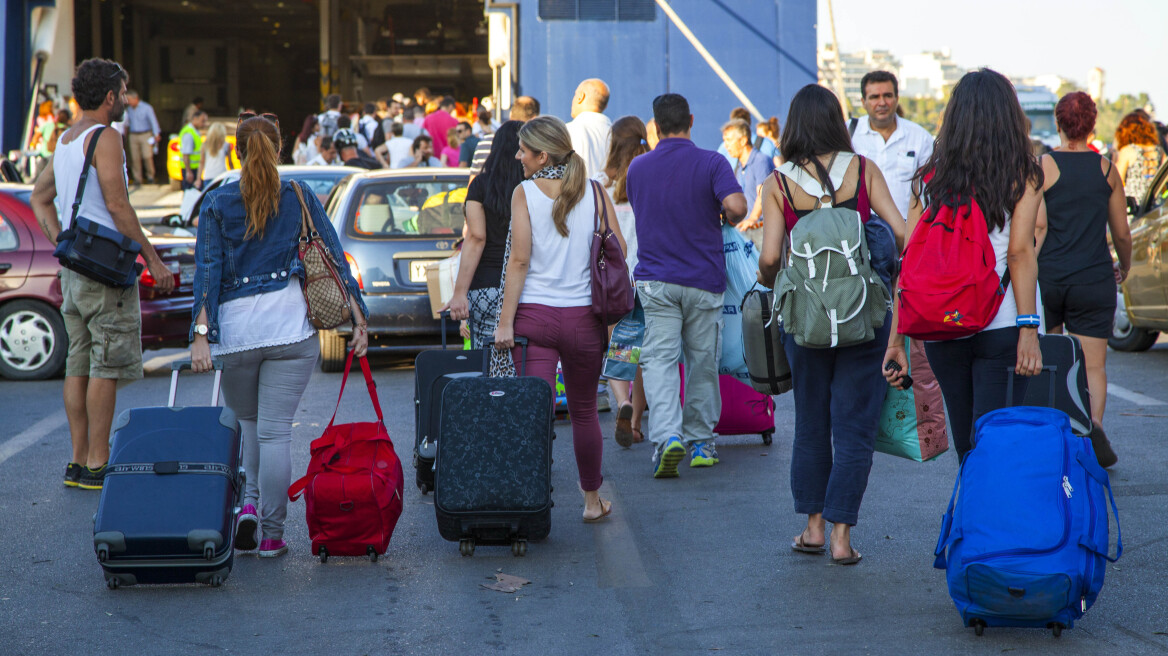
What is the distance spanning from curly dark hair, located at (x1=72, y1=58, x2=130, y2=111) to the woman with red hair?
36.8ft

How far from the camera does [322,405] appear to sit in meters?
9.12

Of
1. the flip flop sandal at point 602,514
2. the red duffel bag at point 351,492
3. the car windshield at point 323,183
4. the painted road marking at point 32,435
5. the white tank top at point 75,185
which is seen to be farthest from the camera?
the car windshield at point 323,183

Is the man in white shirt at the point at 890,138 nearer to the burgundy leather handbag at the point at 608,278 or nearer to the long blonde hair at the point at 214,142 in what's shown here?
the burgundy leather handbag at the point at 608,278

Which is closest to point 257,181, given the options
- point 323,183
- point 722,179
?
point 722,179

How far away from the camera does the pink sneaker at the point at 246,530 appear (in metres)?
5.27

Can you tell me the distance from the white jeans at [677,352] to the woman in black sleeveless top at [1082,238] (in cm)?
180

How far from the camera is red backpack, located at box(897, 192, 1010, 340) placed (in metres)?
4.34

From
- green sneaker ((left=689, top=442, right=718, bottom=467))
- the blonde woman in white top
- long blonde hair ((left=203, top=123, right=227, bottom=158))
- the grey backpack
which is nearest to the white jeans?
green sneaker ((left=689, top=442, right=718, bottom=467))

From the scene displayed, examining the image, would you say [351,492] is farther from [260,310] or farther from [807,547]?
[807,547]

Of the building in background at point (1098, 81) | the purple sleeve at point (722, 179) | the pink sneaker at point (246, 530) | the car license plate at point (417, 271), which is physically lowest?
the pink sneaker at point (246, 530)

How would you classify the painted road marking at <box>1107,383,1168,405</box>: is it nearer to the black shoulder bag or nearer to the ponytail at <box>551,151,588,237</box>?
the ponytail at <box>551,151,588,237</box>

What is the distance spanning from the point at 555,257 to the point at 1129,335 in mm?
7927

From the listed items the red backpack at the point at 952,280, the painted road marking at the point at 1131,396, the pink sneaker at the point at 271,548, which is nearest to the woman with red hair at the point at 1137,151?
the painted road marking at the point at 1131,396

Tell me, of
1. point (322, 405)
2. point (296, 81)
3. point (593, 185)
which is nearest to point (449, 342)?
point (322, 405)
